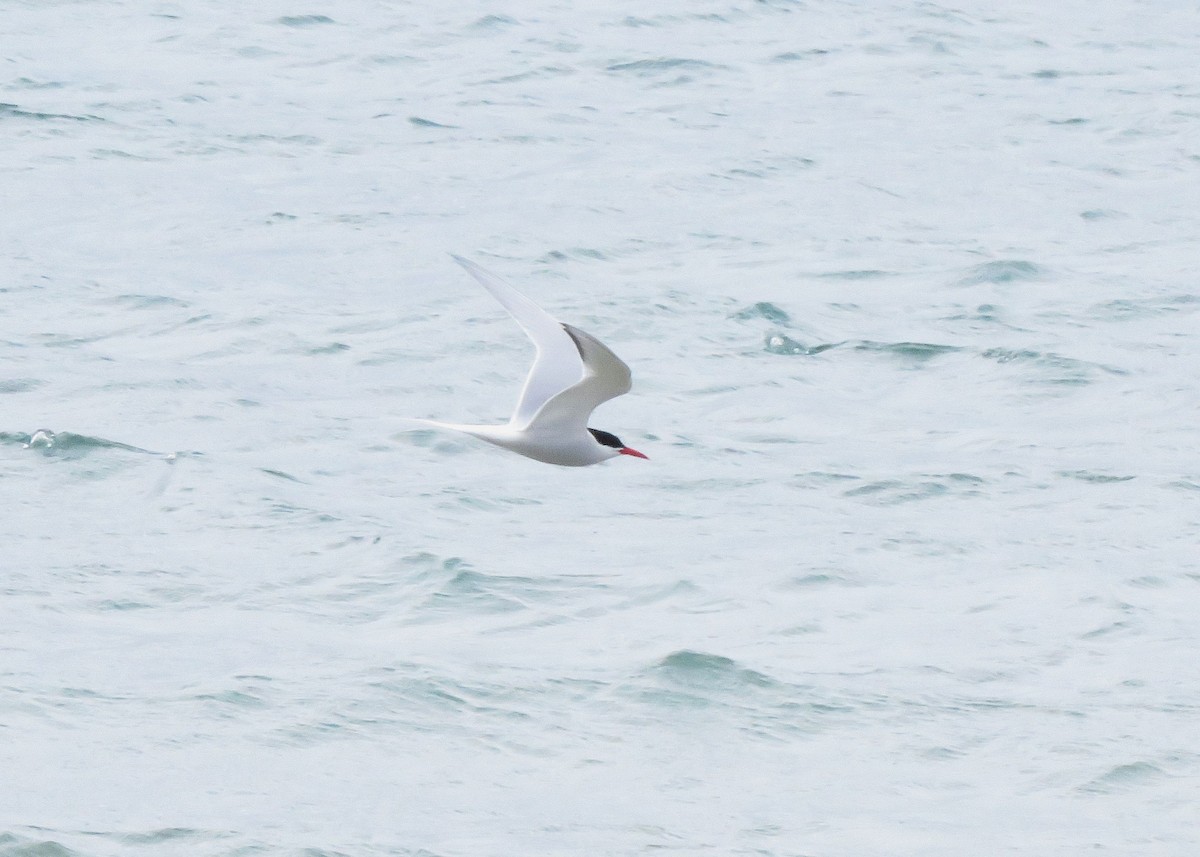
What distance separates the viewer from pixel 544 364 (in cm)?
948

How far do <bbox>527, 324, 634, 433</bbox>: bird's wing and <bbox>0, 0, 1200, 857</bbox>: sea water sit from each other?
1532mm

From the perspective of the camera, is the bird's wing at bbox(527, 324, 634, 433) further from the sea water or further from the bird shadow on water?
the bird shadow on water

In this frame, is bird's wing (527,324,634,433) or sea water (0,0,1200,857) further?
sea water (0,0,1200,857)

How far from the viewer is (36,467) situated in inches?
505

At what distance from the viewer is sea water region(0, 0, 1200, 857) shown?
995cm

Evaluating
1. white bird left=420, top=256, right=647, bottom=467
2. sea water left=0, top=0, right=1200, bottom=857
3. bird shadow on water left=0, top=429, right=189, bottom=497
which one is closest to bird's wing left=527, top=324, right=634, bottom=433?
white bird left=420, top=256, right=647, bottom=467

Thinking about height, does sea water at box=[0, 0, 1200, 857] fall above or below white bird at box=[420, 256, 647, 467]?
below

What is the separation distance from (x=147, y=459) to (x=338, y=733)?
3367 mm

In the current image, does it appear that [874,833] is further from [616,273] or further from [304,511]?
[616,273]

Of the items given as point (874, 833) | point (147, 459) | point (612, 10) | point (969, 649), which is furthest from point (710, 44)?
point (874, 833)

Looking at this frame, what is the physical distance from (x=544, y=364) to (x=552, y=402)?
34 centimetres

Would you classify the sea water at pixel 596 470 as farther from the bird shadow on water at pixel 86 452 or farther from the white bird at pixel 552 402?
the white bird at pixel 552 402

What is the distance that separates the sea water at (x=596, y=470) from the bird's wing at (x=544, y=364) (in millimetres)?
1603

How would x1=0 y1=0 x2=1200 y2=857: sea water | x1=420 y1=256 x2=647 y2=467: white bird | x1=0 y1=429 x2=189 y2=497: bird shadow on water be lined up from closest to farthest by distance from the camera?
x1=420 y1=256 x2=647 y2=467: white bird < x1=0 y1=0 x2=1200 y2=857: sea water < x1=0 y1=429 x2=189 y2=497: bird shadow on water
